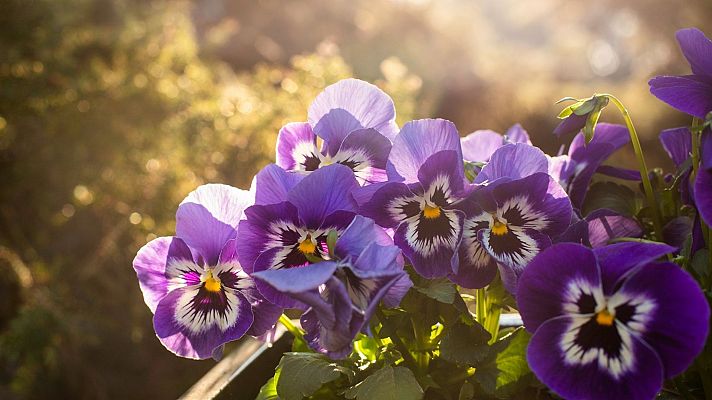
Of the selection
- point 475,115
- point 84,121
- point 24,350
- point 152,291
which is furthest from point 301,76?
point 475,115

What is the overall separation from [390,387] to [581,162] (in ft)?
1.24

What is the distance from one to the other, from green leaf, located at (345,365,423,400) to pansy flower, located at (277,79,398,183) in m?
0.19

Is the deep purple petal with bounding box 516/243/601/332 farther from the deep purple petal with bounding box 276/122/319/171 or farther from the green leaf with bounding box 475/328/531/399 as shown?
the deep purple petal with bounding box 276/122/319/171

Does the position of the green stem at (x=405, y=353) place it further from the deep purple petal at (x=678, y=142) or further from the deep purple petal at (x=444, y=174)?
the deep purple petal at (x=678, y=142)

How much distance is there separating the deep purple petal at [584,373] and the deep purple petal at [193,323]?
0.88 feet

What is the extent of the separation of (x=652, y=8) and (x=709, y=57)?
10.1 metres

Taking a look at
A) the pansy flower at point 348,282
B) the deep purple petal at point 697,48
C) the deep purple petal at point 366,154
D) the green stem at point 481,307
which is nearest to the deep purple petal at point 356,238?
the pansy flower at point 348,282

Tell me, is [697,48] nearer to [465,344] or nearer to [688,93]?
[688,93]

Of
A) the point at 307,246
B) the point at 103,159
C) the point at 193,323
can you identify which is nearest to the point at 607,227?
the point at 307,246

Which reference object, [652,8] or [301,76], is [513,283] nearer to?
[301,76]

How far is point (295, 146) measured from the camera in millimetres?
754

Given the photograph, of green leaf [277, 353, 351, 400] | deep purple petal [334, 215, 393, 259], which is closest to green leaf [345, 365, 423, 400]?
green leaf [277, 353, 351, 400]

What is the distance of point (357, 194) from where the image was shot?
2.06ft

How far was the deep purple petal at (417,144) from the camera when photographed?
63 cm
